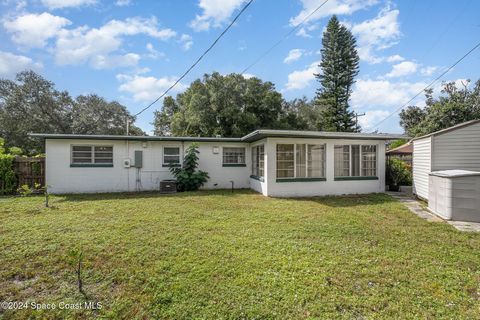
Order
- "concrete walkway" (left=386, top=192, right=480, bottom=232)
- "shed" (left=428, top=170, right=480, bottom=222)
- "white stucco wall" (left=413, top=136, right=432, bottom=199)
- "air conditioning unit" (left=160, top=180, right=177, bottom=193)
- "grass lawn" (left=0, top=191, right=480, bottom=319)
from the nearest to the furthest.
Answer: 1. "grass lawn" (left=0, top=191, right=480, bottom=319)
2. "concrete walkway" (left=386, top=192, right=480, bottom=232)
3. "shed" (left=428, top=170, right=480, bottom=222)
4. "white stucco wall" (left=413, top=136, right=432, bottom=199)
5. "air conditioning unit" (left=160, top=180, right=177, bottom=193)

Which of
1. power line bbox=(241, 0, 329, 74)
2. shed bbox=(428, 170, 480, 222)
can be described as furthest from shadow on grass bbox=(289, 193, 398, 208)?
power line bbox=(241, 0, 329, 74)

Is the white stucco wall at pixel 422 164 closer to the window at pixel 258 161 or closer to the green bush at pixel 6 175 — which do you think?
the window at pixel 258 161

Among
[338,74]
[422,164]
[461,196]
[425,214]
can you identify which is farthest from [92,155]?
[338,74]

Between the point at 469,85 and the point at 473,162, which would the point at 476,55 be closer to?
the point at 473,162

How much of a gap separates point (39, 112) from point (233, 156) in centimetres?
1930

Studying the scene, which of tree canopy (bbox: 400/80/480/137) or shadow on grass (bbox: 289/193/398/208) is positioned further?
tree canopy (bbox: 400/80/480/137)

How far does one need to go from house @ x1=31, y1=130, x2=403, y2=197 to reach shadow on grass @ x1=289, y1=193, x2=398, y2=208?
513 mm

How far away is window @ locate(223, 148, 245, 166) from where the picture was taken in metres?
11.0

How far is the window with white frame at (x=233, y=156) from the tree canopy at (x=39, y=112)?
17659 millimetres

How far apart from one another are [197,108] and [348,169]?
1392 centimetres

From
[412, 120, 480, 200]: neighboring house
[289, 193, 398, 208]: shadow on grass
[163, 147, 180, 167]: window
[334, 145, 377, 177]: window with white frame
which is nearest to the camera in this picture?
[412, 120, 480, 200]: neighboring house

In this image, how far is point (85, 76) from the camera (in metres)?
12.1

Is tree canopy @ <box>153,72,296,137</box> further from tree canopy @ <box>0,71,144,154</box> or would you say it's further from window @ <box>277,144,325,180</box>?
window @ <box>277,144,325,180</box>

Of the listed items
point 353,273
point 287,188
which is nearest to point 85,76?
point 287,188
